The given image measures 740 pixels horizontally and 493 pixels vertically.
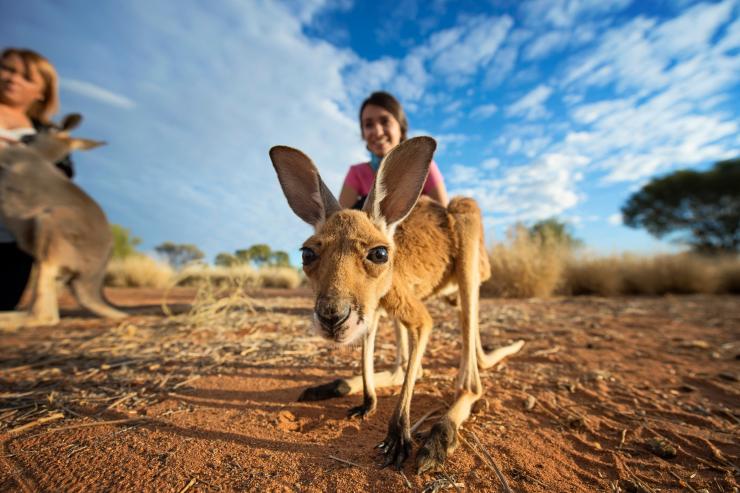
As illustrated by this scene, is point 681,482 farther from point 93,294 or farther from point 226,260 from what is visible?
point 93,294

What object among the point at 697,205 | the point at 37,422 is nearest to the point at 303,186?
the point at 37,422

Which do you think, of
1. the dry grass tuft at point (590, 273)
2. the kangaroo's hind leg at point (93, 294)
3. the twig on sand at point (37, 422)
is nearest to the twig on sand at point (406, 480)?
the twig on sand at point (37, 422)

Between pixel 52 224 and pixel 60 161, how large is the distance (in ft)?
4.36

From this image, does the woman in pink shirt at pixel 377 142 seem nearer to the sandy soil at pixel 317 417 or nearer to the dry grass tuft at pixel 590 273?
the sandy soil at pixel 317 417

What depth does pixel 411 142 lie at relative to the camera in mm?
1946

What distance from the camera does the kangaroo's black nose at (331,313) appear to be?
1446 mm

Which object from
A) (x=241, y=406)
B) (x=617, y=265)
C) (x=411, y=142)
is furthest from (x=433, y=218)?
(x=617, y=265)

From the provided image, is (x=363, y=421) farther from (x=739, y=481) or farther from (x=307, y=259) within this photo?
(x=739, y=481)

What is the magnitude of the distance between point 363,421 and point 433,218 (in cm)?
149

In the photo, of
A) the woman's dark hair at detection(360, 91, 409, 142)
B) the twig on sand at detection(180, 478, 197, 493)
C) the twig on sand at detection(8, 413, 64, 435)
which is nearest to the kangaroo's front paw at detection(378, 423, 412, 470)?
the twig on sand at detection(180, 478, 197, 493)

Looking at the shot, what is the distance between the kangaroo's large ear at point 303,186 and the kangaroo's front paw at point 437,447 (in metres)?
1.36

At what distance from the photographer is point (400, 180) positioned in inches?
81.0

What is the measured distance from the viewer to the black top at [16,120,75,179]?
468 centimetres

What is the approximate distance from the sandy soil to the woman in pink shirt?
1678 mm
